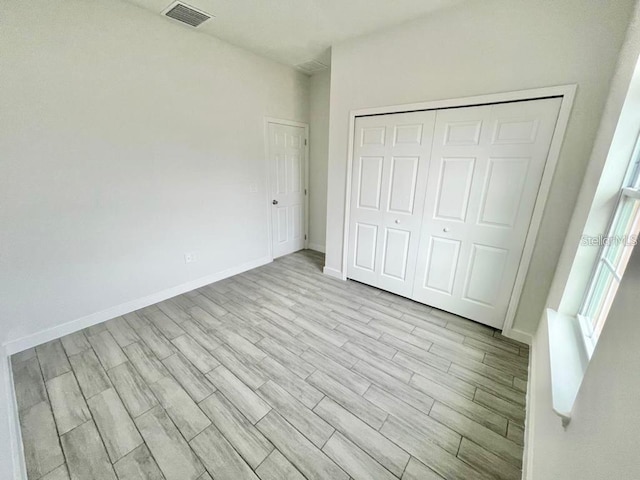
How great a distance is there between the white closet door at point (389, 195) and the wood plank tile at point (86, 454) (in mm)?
2585

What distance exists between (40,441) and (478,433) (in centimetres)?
242

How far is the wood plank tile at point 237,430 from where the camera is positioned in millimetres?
1320

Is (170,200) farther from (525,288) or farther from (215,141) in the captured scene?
(525,288)

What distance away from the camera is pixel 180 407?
1.56m

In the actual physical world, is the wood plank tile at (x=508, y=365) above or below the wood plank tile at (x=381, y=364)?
above

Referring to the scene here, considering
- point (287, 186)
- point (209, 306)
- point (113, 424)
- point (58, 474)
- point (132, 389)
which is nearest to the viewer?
point (58, 474)

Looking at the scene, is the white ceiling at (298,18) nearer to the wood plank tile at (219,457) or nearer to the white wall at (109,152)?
the white wall at (109,152)

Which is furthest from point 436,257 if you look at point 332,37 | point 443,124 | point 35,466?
point 35,466

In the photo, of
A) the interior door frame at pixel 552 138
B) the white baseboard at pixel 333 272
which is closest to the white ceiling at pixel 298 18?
the interior door frame at pixel 552 138

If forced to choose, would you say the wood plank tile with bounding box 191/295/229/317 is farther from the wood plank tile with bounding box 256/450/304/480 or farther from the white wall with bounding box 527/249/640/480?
the white wall with bounding box 527/249/640/480

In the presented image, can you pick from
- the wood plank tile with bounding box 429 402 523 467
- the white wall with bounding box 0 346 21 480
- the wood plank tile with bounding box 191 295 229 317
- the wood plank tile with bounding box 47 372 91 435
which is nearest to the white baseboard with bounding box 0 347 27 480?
the white wall with bounding box 0 346 21 480

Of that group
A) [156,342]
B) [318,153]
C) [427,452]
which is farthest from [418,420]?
[318,153]

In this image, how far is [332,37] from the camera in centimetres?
263

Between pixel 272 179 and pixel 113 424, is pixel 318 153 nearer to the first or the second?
pixel 272 179
